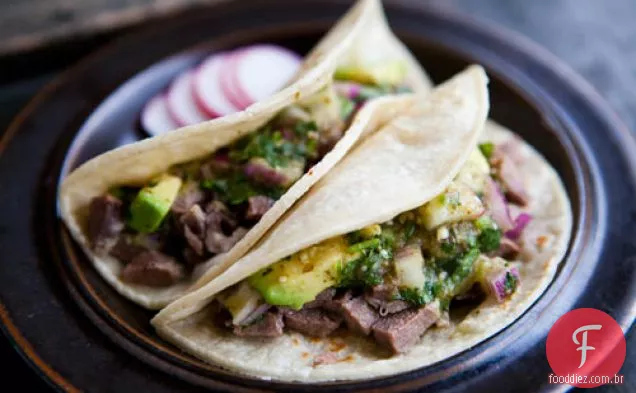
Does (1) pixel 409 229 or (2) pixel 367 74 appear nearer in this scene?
(1) pixel 409 229

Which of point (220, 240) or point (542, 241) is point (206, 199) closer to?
point (220, 240)

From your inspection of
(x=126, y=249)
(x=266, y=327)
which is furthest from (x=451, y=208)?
(x=126, y=249)

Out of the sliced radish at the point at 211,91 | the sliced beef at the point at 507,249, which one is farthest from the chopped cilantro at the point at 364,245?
the sliced radish at the point at 211,91

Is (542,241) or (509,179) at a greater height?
(509,179)

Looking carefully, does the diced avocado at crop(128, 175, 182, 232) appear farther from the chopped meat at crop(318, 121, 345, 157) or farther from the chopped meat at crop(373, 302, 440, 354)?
the chopped meat at crop(373, 302, 440, 354)

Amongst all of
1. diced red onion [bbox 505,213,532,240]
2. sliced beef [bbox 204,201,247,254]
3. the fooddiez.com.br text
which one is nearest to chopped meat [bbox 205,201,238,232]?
sliced beef [bbox 204,201,247,254]

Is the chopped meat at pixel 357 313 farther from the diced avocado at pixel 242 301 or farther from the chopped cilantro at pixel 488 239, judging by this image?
the chopped cilantro at pixel 488 239
